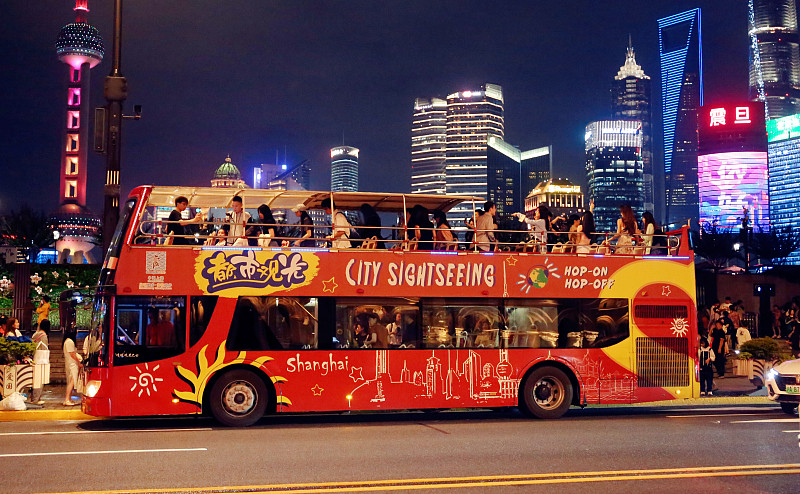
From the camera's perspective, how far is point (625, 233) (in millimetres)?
15227

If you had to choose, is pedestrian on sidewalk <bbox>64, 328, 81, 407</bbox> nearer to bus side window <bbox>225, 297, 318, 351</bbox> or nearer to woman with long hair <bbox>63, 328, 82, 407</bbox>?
woman with long hair <bbox>63, 328, 82, 407</bbox>

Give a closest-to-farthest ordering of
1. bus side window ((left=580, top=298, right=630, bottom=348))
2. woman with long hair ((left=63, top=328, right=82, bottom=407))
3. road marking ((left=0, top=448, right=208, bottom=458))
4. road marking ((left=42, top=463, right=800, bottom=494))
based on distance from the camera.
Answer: road marking ((left=42, top=463, right=800, bottom=494)) < road marking ((left=0, top=448, right=208, bottom=458)) < bus side window ((left=580, top=298, right=630, bottom=348)) < woman with long hair ((left=63, top=328, right=82, bottom=407))

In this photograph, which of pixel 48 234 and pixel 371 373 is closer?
pixel 371 373

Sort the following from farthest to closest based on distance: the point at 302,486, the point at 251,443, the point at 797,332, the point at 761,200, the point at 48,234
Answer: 1. the point at 761,200
2. the point at 48,234
3. the point at 797,332
4. the point at 251,443
5. the point at 302,486

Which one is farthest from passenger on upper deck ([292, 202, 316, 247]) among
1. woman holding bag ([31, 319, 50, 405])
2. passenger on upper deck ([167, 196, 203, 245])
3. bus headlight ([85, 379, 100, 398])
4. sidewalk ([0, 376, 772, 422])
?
woman holding bag ([31, 319, 50, 405])

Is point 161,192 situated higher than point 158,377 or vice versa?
point 161,192

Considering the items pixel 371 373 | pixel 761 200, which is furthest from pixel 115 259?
pixel 761 200

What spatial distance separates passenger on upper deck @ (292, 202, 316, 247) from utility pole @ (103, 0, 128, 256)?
11.0 feet

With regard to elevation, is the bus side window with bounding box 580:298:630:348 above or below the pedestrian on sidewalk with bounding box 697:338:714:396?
above

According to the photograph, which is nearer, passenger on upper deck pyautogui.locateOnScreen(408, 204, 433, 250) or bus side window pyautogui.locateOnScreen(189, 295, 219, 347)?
bus side window pyautogui.locateOnScreen(189, 295, 219, 347)

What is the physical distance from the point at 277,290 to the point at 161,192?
267cm

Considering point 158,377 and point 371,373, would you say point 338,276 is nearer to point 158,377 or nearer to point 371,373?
point 371,373

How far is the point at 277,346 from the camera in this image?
1334 cm

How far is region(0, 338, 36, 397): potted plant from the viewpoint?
587 inches
